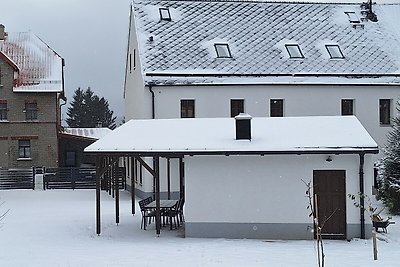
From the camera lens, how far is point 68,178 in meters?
33.8

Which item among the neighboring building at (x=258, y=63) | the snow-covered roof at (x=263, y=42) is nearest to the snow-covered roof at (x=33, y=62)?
the neighboring building at (x=258, y=63)

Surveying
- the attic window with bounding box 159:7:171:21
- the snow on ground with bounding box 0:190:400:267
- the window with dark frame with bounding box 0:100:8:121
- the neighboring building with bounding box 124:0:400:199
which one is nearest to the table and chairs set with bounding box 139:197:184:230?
the snow on ground with bounding box 0:190:400:267

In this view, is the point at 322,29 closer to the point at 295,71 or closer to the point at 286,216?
the point at 295,71

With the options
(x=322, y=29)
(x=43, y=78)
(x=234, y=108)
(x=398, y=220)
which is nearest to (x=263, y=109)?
(x=234, y=108)

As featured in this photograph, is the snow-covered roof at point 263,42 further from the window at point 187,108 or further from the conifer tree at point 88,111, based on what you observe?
the conifer tree at point 88,111

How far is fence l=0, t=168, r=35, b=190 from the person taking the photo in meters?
→ 33.8


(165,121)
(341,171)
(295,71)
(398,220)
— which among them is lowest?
(398,220)

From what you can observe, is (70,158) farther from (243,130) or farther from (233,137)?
(243,130)

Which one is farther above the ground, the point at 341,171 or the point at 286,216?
the point at 341,171

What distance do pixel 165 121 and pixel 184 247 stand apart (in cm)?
562

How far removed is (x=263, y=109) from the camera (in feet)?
92.2

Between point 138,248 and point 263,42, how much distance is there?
56.0 ft

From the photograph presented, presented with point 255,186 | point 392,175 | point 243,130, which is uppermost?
point 243,130

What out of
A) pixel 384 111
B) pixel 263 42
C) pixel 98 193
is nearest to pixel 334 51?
pixel 263 42
